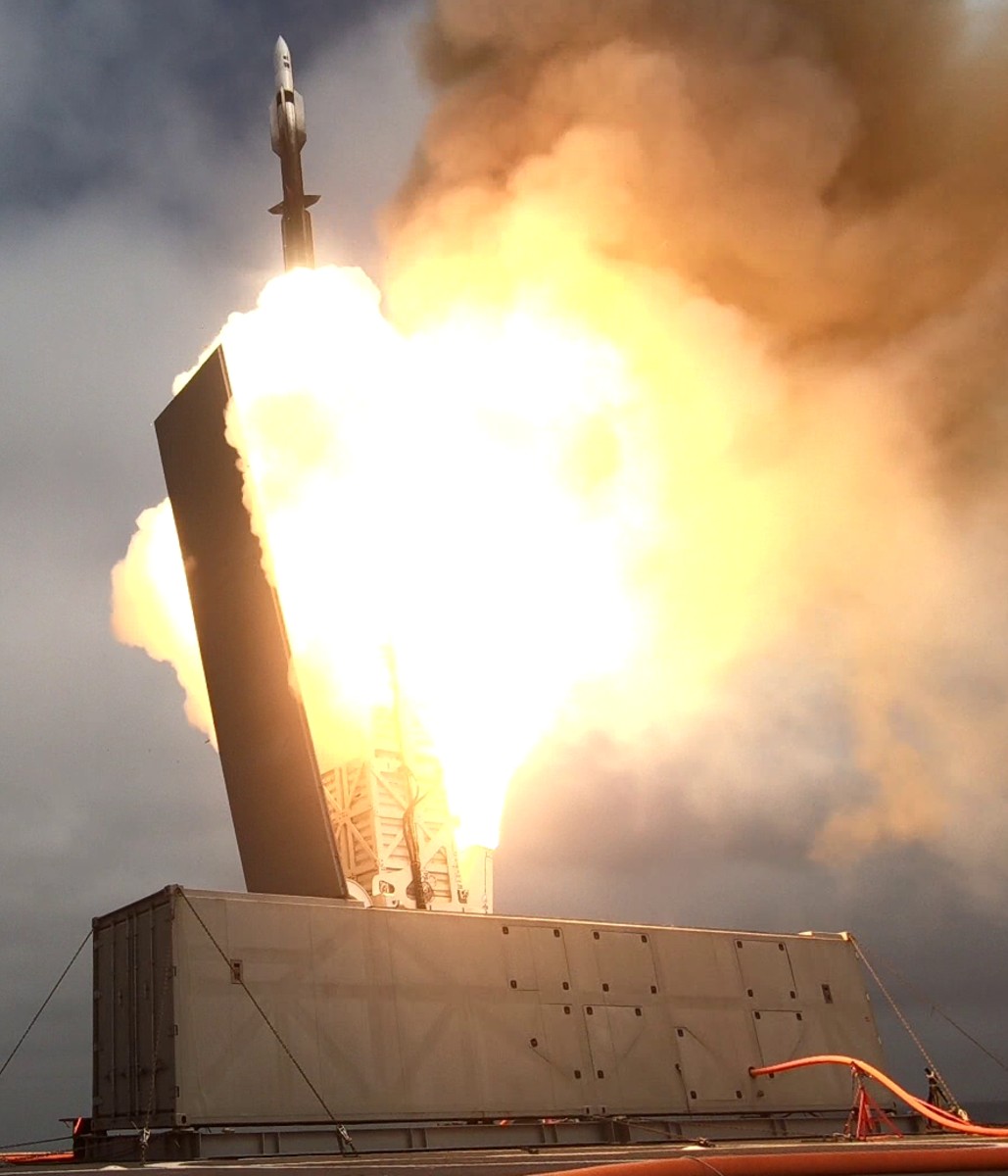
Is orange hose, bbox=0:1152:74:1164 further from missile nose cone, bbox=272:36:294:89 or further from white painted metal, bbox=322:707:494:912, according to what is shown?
missile nose cone, bbox=272:36:294:89

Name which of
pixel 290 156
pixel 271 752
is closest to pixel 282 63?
pixel 290 156

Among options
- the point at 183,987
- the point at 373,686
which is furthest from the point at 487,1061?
the point at 373,686

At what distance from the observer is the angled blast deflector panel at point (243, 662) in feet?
54.9

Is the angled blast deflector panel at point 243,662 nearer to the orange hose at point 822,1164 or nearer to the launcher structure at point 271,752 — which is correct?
the launcher structure at point 271,752

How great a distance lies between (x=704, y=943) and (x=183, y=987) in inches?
302

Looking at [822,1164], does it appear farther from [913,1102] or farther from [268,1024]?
[268,1024]

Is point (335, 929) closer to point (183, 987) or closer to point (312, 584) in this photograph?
point (183, 987)

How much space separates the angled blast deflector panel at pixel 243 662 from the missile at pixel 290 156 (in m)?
6.82

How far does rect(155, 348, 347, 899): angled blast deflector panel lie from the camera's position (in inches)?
659

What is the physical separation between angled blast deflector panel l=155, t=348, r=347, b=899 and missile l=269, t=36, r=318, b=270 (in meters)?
6.82

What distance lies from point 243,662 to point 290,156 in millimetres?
12551

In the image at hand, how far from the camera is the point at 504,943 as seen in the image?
50.4ft

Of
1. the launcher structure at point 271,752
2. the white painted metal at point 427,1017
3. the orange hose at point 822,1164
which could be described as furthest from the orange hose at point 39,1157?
the orange hose at point 822,1164

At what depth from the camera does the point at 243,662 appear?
58.3 ft
